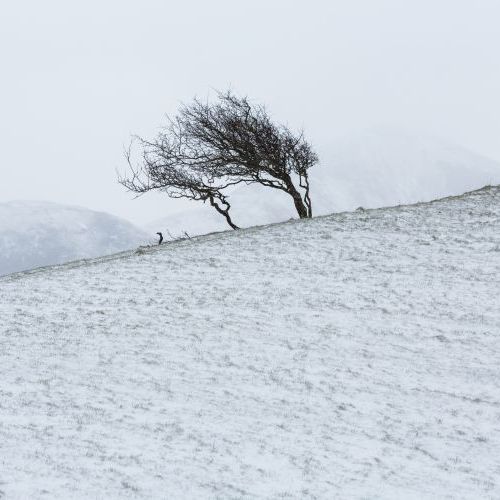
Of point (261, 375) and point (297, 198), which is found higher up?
point (297, 198)

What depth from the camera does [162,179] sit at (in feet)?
86.3

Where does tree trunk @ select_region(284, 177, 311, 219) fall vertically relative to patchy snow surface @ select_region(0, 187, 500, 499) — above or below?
above

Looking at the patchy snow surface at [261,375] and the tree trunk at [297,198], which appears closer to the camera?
the patchy snow surface at [261,375]

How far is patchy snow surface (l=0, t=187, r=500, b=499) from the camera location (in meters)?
7.95

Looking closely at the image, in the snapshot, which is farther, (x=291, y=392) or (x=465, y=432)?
(x=291, y=392)

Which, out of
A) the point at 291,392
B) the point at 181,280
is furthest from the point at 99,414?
the point at 181,280

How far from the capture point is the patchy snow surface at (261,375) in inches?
313

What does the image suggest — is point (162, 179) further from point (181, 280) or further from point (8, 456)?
point (8, 456)

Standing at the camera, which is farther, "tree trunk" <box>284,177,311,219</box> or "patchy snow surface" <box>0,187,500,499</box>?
"tree trunk" <box>284,177,311,219</box>

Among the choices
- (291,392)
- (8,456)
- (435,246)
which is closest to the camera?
(8,456)

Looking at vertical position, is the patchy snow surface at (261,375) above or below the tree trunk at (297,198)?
below

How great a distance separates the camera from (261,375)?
35.1ft

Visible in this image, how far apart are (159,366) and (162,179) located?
53.5 feet

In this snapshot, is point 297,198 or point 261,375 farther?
point 297,198
